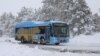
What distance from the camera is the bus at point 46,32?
37094 millimetres

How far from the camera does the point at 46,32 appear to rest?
1495 inches

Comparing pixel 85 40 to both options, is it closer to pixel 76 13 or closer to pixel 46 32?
pixel 46 32

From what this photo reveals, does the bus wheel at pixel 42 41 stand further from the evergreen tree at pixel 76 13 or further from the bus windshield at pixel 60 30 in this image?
the evergreen tree at pixel 76 13

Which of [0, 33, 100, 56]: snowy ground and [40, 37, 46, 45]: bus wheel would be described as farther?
[40, 37, 46, 45]: bus wheel

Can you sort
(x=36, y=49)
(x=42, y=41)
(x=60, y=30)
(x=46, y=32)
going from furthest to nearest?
(x=42, y=41) → (x=46, y=32) → (x=60, y=30) → (x=36, y=49)

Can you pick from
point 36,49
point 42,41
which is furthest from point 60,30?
point 36,49

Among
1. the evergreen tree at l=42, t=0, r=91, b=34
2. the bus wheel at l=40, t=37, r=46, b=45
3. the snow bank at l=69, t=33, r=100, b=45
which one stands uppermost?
the evergreen tree at l=42, t=0, r=91, b=34

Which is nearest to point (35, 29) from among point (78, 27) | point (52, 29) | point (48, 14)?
point (52, 29)

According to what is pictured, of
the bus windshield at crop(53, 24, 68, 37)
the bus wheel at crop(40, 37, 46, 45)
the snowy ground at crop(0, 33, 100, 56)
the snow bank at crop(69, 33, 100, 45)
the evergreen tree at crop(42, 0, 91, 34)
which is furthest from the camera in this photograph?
the evergreen tree at crop(42, 0, 91, 34)

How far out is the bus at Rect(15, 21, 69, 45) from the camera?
37094 mm

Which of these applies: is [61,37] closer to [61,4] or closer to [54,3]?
[61,4]

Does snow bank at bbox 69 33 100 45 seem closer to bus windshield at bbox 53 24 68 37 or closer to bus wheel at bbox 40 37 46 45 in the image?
bus wheel at bbox 40 37 46 45

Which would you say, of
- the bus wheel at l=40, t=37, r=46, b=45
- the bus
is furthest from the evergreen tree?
the bus wheel at l=40, t=37, r=46, b=45

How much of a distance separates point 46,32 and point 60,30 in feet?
5.39
